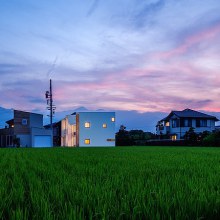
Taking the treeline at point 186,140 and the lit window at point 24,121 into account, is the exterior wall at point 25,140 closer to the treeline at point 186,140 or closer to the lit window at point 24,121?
the lit window at point 24,121

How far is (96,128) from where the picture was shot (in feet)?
152

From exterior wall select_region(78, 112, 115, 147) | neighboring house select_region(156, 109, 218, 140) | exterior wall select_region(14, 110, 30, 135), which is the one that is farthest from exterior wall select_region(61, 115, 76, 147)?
neighboring house select_region(156, 109, 218, 140)

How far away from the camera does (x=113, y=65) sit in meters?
29.6

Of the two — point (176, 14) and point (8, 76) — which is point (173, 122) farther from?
point (176, 14)

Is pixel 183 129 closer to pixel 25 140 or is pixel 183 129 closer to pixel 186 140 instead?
pixel 186 140

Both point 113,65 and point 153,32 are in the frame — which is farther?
point 113,65

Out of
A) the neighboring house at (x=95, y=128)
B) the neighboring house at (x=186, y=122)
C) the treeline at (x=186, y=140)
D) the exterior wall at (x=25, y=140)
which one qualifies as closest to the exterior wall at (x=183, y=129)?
the neighboring house at (x=186, y=122)

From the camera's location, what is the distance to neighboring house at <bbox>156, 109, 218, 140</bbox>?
55062 millimetres

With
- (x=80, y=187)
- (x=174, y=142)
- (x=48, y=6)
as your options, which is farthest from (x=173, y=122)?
(x=80, y=187)

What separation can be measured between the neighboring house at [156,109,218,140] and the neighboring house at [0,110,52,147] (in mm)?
Result: 22984

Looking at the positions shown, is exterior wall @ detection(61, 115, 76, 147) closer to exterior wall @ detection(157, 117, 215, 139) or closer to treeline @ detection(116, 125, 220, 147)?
treeline @ detection(116, 125, 220, 147)

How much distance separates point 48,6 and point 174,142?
92.5ft

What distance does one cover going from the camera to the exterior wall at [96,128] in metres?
46.2

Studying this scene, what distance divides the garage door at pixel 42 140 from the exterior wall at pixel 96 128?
470cm
